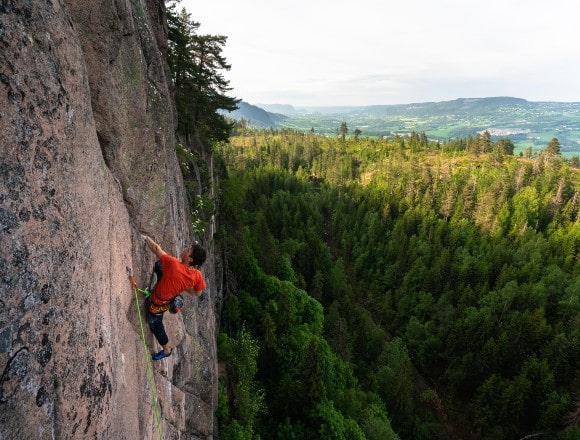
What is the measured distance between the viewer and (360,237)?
79.6 m

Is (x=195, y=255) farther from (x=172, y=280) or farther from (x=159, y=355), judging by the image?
(x=159, y=355)

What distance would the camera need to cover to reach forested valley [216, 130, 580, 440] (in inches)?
1069

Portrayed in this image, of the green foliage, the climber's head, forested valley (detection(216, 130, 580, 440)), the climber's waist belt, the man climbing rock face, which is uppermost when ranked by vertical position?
the green foliage

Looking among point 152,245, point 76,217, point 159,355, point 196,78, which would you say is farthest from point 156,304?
point 196,78

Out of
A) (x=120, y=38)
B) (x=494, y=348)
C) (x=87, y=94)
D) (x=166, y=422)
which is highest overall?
(x=120, y=38)

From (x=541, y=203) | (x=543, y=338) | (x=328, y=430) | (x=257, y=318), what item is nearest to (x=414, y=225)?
(x=541, y=203)

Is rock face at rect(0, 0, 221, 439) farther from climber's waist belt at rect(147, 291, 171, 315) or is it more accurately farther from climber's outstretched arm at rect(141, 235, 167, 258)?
climber's waist belt at rect(147, 291, 171, 315)

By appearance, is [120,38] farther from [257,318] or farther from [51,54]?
[257,318]

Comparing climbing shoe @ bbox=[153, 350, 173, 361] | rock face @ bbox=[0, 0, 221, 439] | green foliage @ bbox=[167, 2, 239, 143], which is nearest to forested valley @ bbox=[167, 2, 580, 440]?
green foliage @ bbox=[167, 2, 239, 143]

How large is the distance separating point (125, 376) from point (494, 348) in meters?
49.0

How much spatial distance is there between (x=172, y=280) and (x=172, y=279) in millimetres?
23

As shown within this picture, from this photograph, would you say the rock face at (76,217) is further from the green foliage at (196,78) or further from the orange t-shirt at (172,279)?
the green foliage at (196,78)

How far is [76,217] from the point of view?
5.58 m

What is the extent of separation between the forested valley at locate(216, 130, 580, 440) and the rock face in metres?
14.9
